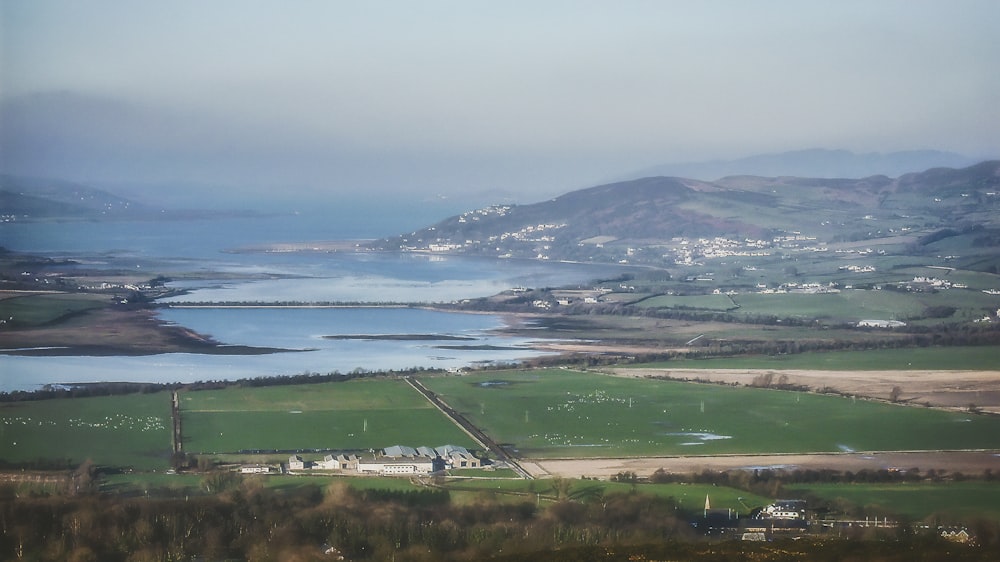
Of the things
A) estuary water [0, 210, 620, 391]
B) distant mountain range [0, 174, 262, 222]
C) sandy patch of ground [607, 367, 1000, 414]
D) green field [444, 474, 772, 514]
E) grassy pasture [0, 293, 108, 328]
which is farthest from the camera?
distant mountain range [0, 174, 262, 222]

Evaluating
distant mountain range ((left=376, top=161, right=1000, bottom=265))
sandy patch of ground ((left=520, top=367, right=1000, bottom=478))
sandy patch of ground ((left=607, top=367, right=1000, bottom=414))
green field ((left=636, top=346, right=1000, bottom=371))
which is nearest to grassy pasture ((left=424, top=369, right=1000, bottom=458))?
sandy patch of ground ((left=520, top=367, right=1000, bottom=478))

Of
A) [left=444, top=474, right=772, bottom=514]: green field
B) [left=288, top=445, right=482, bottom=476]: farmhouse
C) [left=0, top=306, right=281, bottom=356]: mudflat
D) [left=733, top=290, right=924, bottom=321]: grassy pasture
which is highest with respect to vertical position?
[left=0, top=306, right=281, bottom=356]: mudflat

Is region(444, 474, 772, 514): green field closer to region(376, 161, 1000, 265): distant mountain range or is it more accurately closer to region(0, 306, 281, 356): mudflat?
region(0, 306, 281, 356): mudflat

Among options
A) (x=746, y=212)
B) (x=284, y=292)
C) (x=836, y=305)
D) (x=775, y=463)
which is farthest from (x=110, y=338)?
(x=746, y=212)

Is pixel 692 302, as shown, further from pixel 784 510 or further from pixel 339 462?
pixel 339 462

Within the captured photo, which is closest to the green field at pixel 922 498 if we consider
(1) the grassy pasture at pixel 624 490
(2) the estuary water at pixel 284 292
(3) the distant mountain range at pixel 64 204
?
(1) the grassy pasture at pixel 624 490

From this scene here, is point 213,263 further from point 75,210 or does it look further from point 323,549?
point 323,549
